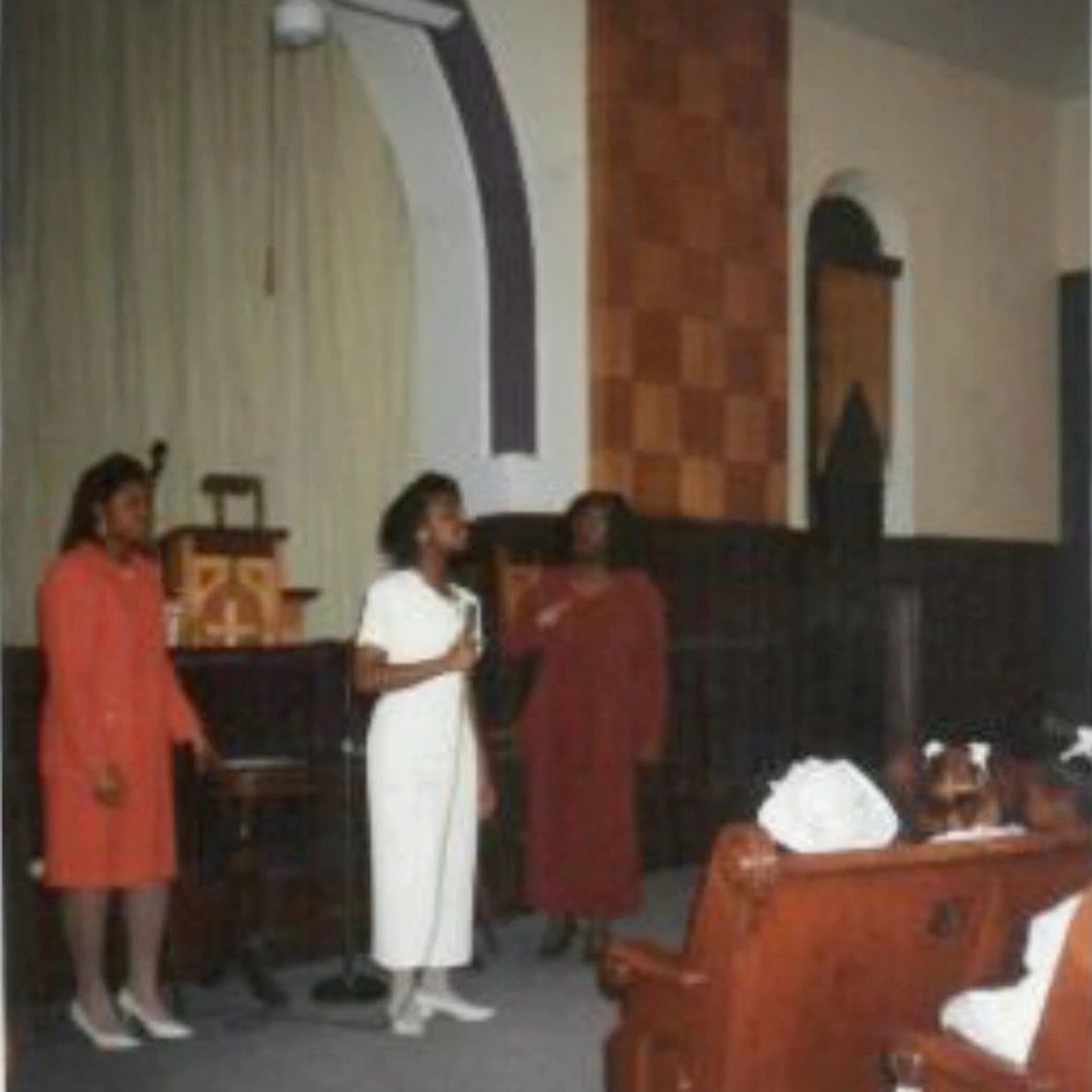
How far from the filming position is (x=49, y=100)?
724 cm

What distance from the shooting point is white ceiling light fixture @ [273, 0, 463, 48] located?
21.3ft

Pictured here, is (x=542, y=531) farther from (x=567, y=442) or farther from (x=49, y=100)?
(x=49, y=100)

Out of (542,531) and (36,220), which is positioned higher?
(36,220)

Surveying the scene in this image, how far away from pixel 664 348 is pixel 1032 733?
324 centimetres

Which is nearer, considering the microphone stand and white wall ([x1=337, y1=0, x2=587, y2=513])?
the microphone stand

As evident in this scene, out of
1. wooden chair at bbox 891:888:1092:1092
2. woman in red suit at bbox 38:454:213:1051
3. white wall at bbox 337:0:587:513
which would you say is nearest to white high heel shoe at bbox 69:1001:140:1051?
woman in red suit at bbox 38:454:213:1051

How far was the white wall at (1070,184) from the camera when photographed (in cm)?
968

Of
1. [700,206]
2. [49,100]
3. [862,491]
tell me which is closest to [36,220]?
[49,100]

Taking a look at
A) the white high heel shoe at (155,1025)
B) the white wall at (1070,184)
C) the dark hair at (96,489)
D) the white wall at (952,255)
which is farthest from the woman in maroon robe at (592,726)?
the white wall at (1070,184)

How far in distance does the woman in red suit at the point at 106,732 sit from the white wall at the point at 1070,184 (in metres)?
6.59

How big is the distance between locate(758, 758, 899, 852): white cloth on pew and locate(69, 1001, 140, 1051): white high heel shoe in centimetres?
231

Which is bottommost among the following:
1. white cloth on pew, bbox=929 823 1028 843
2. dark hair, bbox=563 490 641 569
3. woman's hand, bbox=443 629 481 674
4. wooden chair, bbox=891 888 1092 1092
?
wooden chair, bbox=891 888 1092 1092

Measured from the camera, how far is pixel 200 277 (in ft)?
25.6

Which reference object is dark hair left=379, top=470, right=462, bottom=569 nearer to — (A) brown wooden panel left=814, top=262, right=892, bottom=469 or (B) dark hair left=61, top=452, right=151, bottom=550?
(B) dark hair left=61, top=452, right=151, bottom=550
